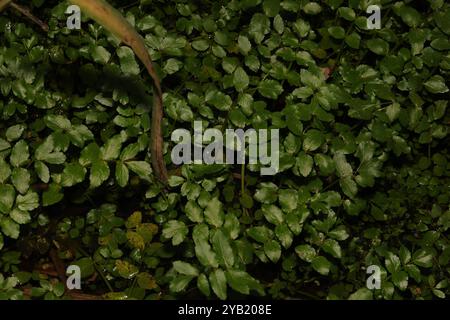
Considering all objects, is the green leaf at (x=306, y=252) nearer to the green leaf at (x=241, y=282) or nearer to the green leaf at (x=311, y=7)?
the green leaf at (x=241, y=282)

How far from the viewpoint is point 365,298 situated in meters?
1.53

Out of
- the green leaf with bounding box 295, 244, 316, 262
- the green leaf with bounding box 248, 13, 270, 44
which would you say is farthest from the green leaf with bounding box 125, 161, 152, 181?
the green leaf with bounding box 248, 13, 270, 44

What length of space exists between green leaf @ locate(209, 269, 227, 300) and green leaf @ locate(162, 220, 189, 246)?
0.30 metres

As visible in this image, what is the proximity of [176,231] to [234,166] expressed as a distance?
1.41ft

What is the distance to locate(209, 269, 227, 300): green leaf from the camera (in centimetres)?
139

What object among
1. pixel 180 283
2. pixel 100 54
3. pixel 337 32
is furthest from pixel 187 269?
pixel 337 32

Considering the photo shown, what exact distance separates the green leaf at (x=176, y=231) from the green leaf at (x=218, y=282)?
0.99ft

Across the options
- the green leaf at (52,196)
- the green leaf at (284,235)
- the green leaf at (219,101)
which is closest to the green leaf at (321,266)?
the green leaf at (284,235)

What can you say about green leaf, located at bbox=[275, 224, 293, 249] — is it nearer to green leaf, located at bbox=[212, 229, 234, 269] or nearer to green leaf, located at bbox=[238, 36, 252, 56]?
green leaf, located at bbox=[212, 229, 234, 269]

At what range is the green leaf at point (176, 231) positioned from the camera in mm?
1705

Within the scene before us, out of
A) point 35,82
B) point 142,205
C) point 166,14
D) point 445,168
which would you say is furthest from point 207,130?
point 445,168

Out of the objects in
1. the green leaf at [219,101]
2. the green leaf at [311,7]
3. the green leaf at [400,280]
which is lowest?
the green leaf at [400,280]

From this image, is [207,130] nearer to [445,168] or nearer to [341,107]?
[341,107]
